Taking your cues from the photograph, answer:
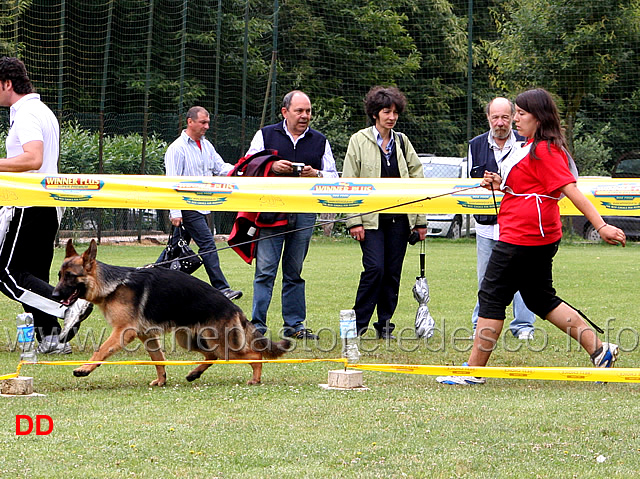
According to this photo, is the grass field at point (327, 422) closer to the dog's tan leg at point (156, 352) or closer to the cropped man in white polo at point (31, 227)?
the dog's tan leg at point (156, 352)

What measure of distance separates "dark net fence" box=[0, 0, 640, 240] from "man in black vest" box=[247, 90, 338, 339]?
11.8 metres

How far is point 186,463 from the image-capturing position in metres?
4.11

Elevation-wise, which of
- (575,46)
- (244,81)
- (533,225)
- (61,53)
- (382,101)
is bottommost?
(533,225)

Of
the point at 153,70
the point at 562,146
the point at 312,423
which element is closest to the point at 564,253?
the point at 153,70

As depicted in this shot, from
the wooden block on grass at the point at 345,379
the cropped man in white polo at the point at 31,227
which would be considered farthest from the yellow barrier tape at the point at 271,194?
the wooden block on grass at the point at 345,379

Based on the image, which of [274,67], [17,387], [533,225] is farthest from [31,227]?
[274,67]

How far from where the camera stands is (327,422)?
4914mm

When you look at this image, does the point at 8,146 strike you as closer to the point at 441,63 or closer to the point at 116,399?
the point at 116,399

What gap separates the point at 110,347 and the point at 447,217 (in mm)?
18914

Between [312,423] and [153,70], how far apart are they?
19441 mm

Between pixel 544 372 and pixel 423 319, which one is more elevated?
pixel 544 372

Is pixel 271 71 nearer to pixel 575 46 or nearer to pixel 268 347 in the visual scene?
pixel 575 46

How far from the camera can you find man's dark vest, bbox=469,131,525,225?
7988 millimetres

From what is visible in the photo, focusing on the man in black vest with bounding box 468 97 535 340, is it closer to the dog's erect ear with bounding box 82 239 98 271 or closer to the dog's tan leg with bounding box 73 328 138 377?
the dog's tan leg with bounding box 73 328 138 377
